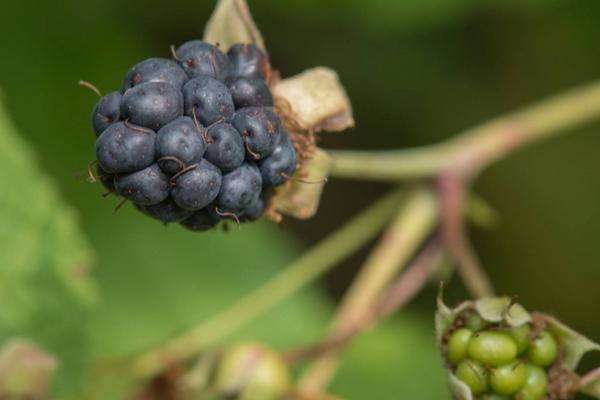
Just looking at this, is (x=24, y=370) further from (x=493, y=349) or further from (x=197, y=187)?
(x=493, y=349)

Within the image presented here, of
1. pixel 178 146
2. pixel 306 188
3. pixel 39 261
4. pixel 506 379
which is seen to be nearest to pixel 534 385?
pixel 506 379

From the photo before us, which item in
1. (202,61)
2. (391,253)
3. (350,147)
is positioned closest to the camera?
(202,61)

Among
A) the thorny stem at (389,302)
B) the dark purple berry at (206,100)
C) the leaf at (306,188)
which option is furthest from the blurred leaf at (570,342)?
the dark purple berry at (206,100)

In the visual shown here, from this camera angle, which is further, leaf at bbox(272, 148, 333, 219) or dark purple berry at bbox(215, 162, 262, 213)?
leaf at bbox(272, 148, 333, 219)

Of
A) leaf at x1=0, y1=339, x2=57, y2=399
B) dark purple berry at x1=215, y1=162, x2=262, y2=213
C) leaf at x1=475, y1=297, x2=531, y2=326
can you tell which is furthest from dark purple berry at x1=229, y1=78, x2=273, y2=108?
leaf at x1=0, y1=339, x2=57, y2=399

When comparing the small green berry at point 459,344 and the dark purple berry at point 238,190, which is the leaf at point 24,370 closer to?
the dark purple berry at point 238,190

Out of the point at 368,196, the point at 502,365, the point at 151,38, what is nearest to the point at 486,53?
the point at 368,196

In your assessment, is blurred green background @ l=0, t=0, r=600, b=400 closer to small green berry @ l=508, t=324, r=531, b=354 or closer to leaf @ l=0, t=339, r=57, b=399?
leaf @ l=0, t=339, r=57, b=399

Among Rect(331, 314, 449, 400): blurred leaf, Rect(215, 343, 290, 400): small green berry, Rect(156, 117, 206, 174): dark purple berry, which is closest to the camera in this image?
Rect(156, 117, 206, 174): dark purple berry
